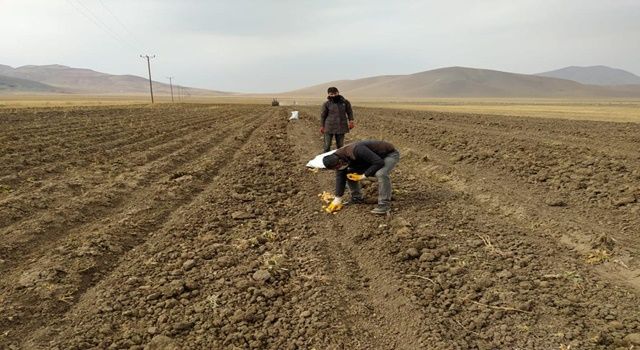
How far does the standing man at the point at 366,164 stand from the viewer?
6.68 meters

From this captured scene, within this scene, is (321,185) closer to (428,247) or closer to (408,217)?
(408,217)

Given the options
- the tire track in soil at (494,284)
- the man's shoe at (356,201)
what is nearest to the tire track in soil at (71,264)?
the man's shoe at (356,201)

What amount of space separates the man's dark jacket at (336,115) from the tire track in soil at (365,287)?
316 centimetres

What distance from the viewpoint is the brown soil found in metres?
3.91

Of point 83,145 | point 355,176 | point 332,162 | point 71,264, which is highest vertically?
point 332,162

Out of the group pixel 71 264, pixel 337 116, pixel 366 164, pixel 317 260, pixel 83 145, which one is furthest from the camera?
pixel 83 145

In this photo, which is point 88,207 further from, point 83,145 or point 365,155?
point 83,145

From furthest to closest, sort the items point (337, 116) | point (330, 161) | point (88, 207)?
1. point (337, 116)
2. point (88, 207)
3. point (330, 161)

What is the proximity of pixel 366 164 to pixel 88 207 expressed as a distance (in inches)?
187

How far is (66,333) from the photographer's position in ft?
12.8

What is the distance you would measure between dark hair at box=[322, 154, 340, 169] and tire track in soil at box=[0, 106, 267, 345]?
272 centimetres

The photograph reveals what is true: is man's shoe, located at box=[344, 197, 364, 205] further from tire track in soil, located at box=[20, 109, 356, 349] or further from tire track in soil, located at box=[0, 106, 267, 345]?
tire track in soil, located at box=[0, 106, 267, 345]

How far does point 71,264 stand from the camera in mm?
5176

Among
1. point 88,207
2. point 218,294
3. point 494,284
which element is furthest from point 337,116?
point 218,294
